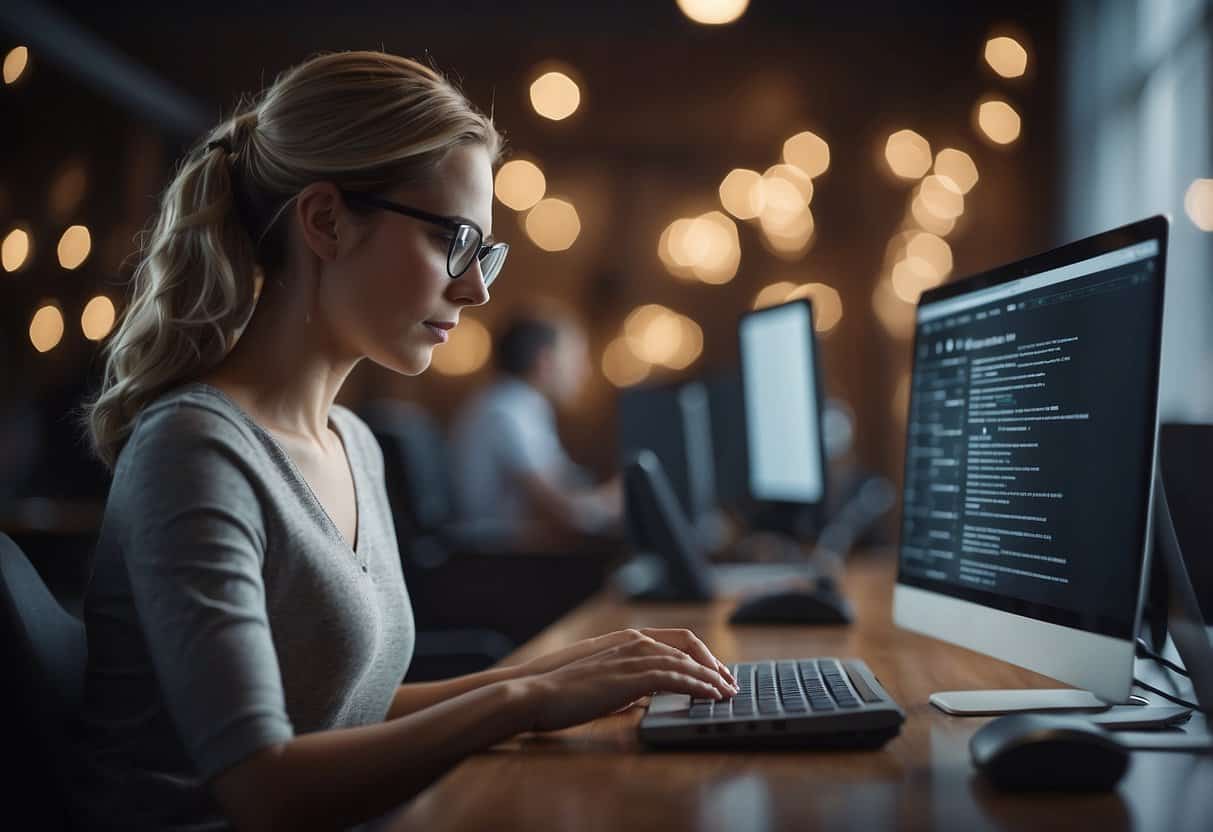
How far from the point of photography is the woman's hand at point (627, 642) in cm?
105

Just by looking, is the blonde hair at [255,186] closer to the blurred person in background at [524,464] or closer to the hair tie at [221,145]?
the hair tie at [221,145]

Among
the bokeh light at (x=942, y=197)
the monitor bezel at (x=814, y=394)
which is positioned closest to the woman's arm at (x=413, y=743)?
the monitor bezel at (x=814, y=394)

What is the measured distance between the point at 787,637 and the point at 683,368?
16.9 feet

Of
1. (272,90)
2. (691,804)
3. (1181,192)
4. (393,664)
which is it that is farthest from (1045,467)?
(1181,192)

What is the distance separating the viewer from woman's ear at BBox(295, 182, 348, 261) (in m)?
1.08

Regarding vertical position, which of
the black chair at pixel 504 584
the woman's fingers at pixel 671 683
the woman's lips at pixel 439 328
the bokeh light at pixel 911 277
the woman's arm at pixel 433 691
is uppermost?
the bokeh light at pixel 911 277

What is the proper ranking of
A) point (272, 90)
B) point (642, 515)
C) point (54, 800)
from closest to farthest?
point (54, 800), point (272, 90), point (642, 515)

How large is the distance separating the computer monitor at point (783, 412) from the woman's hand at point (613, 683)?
0.96 m

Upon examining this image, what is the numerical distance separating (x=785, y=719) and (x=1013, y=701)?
31 cm

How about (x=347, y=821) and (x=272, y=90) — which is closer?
(x=347, y=821)

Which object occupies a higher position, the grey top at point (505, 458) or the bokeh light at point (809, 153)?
the bokeh light at point (809, 153)

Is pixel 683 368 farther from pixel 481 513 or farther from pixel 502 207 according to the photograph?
pixel 481 513

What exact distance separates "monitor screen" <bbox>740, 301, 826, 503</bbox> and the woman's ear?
1.01 m

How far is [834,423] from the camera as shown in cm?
523
